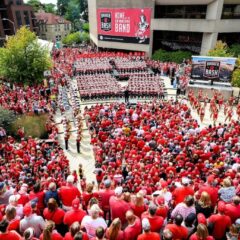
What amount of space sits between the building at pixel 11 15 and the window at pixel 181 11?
99.8ft

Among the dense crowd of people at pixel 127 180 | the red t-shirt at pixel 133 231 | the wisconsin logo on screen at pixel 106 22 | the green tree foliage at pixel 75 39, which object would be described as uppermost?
the wisconsin logo on screen at pixel 106 22

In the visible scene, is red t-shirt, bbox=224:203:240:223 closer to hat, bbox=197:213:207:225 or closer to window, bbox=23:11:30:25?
hat, bbox=197:213:207:225

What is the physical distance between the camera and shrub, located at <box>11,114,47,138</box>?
18406 mm

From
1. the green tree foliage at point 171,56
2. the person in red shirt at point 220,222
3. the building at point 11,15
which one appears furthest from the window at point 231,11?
the building at point 11,15

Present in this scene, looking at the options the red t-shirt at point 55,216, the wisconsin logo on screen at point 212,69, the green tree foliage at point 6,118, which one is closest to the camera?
the red t-shirt at point 55,216

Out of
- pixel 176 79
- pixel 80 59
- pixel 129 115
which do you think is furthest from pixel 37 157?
pixel 80 59

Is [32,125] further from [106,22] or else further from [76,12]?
[76,12]

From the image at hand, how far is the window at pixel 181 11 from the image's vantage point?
3805 cm

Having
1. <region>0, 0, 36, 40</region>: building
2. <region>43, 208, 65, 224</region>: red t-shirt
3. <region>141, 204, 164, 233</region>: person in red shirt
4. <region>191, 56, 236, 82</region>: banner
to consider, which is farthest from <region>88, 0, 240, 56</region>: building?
<region>43, 208, 65, 224</region>: red t-shirt

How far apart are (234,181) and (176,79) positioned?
21887mm

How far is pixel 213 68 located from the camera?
24812mm

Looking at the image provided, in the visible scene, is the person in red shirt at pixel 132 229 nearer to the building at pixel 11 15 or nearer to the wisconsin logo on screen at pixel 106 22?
the wisconsin logo on screen at pixel 106 22

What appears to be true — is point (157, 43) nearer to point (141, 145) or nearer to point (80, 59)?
point (80, 59)

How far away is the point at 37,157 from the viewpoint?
12656mm
